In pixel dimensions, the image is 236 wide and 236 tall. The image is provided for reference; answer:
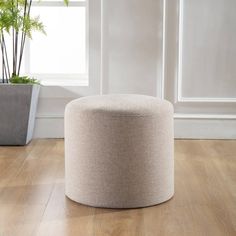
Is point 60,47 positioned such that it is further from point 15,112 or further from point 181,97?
point 181,97

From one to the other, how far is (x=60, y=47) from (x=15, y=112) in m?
0.74

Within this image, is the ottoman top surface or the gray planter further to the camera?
the gray planter

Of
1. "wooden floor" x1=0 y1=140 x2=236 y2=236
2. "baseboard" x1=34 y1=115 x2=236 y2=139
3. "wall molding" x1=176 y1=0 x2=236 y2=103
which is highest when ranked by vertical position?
"wall molding" x1=176 y1=0 x2=236 y2=103

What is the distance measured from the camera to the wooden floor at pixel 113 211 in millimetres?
1968

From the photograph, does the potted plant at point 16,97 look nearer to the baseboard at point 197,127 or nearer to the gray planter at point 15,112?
the gray planter at point 15,112

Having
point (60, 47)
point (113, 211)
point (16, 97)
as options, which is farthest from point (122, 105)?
point (60, 47)

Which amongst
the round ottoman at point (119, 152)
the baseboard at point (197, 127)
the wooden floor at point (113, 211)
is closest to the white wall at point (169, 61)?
the baseboard at point (197, 127)

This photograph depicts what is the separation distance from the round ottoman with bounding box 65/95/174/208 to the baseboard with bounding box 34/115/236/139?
1.44 m

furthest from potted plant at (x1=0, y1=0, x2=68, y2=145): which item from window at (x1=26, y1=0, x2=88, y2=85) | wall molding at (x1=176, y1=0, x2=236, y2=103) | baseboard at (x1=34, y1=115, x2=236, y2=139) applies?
wall molding at (x1=176, y1=0, x2=236, y2=103)

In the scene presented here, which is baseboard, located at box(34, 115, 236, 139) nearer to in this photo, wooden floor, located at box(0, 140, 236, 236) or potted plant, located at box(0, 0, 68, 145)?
potted plant, located at box(0, 0, 68, 145)

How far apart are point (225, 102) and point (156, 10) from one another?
0.73 meters

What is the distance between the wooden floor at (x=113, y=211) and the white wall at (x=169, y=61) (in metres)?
0.62

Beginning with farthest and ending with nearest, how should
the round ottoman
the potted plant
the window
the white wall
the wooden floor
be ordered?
the window, the white wall, the potted plant, the round ottoman, the wooden floor

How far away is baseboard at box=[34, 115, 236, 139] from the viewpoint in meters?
3.69
